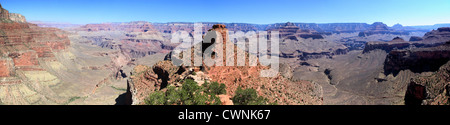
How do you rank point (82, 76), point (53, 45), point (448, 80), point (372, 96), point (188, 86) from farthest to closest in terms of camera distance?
point (53, 45), point (82, 76), point (372, 96), point (448, 80), point (188, 86)

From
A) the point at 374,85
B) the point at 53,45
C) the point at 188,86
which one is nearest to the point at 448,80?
the point at 374,85

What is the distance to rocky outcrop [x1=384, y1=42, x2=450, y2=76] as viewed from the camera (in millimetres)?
67312

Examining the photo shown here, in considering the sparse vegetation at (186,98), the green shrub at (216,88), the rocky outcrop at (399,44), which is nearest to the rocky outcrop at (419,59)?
the rocky outcrop at (399,44)

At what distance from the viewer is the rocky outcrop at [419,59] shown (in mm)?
67312

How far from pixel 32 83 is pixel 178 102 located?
77.6 metres

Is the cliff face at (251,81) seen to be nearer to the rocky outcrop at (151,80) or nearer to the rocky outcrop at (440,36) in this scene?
the rocky outcrop at (151,80)

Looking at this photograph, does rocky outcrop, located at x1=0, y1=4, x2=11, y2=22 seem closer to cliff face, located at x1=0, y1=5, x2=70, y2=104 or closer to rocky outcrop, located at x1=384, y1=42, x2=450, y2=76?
cliff face, located at x1=0, y1=5, x2=70, y2=104

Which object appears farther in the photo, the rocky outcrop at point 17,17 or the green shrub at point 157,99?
the rocky outcrop at point 17,17

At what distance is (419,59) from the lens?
7212cm

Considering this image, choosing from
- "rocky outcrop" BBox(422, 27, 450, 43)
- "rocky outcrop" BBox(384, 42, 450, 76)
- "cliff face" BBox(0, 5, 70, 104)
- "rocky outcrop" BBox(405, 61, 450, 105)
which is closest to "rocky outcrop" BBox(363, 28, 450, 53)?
"rocky outcrop" BBox(422, 27, 450, 43)

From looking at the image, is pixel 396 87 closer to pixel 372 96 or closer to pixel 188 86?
pixel 372 96

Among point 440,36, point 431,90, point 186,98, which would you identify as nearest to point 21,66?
point 186,98

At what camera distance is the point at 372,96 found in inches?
2552

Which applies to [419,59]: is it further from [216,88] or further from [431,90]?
[216,88]
